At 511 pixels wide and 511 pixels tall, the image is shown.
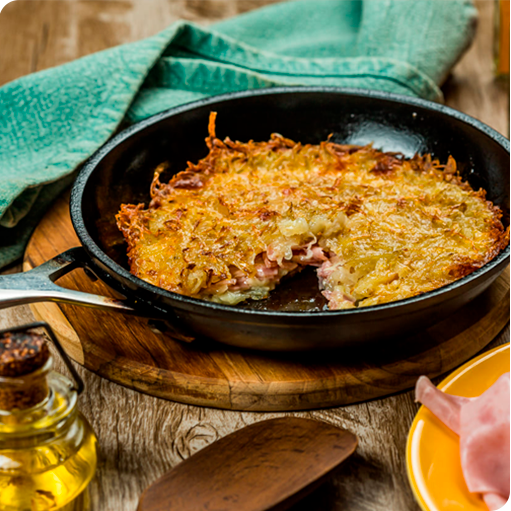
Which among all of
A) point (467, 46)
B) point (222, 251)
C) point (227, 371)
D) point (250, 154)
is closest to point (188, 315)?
point (227, 371)

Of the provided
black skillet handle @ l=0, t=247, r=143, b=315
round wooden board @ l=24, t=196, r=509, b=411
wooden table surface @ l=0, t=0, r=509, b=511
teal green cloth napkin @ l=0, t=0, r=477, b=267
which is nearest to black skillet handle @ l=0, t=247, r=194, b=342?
black skillet handle @ l=0, t=247, r=143, b=315

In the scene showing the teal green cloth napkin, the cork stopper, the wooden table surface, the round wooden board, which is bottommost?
the wooden table surface

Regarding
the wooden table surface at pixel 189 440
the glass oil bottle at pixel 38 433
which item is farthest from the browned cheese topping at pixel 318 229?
the glass oil bottle at pixel 38 433

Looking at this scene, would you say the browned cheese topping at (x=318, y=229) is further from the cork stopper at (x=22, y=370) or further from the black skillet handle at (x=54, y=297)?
the cork stopper at (x=22, y=370)

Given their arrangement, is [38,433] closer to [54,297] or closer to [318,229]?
[54,297]

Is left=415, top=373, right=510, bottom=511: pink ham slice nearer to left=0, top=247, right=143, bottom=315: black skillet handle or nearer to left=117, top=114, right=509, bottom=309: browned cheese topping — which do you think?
left=117, top=114, right=509, bottom=309: browned cheese topping

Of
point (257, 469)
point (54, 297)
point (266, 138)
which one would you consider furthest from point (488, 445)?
point (266, 138)
